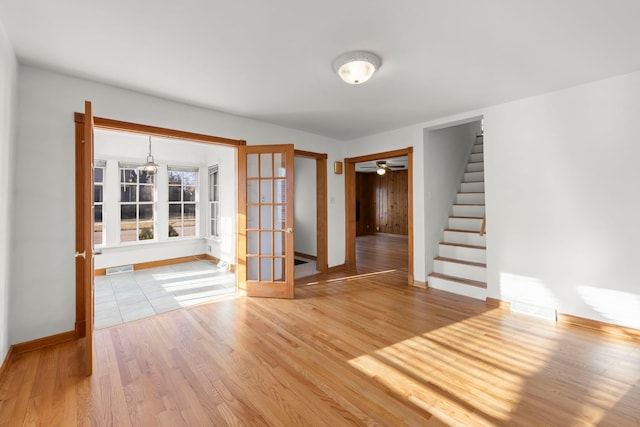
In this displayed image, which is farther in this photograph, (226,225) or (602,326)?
(226,225)

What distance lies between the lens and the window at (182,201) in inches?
233

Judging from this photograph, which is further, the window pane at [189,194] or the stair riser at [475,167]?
the window pane at [189,194]

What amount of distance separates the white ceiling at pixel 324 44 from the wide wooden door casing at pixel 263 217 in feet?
2.81

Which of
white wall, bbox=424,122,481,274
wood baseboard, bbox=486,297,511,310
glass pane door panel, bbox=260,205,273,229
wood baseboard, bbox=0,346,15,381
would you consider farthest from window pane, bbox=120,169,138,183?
wood baseboard, bbox=486,297,511,310

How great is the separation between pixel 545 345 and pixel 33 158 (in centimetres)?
478

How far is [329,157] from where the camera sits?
5023mm

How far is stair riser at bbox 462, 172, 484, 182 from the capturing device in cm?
491

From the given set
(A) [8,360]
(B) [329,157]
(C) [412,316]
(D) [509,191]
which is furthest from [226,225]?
(D) [509,191]

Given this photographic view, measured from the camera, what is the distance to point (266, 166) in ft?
12.6

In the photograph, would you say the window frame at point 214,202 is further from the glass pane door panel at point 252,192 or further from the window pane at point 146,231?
the glass pane door panel at point 252,192

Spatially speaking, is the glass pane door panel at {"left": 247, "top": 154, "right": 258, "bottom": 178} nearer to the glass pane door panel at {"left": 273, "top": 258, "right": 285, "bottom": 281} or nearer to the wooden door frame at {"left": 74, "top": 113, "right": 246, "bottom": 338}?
the wooden door frame at {"left": 74, "top": 113, "right": 246, "bottom": 338}

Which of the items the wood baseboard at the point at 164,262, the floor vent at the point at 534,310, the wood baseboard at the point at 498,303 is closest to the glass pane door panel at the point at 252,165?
the wood baseboard at the point at 164,262

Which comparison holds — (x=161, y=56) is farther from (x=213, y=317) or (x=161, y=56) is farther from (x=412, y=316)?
(x=412, y=316)

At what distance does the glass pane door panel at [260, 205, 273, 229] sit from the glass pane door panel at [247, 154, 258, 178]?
1.55 feet
